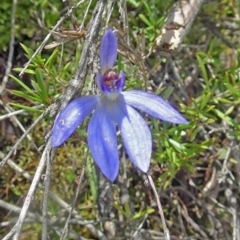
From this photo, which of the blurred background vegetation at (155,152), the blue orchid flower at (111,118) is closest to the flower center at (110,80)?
the blue orchid flower at (111,118)

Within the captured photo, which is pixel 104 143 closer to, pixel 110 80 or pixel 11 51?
pixel 110 80

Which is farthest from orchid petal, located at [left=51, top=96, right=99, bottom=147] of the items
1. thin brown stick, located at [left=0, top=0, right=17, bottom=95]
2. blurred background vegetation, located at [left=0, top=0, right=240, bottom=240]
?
thin brown stick, located at [left=0, top=0, right=17, bottom=95]

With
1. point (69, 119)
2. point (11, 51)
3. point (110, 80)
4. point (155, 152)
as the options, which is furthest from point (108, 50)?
point (11, 51)

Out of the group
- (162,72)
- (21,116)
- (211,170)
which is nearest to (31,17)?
(21,116)

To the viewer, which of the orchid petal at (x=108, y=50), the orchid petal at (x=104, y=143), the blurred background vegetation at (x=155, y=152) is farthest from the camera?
the blurred background vegetation at (x=155, y=152)

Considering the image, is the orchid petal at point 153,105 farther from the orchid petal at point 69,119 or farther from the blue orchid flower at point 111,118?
the orchid petal at point 69,119

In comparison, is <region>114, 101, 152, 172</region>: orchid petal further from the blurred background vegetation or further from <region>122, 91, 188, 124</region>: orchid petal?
the blurred background vegetation

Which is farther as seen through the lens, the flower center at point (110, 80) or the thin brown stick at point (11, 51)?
the thin brown stick at point (11, 51)

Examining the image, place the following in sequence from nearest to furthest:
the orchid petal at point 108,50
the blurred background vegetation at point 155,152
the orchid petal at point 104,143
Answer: the orchid petal at point 104,143, the orchid petal at point 108,50, the blurred background vegetation at point 155,152
